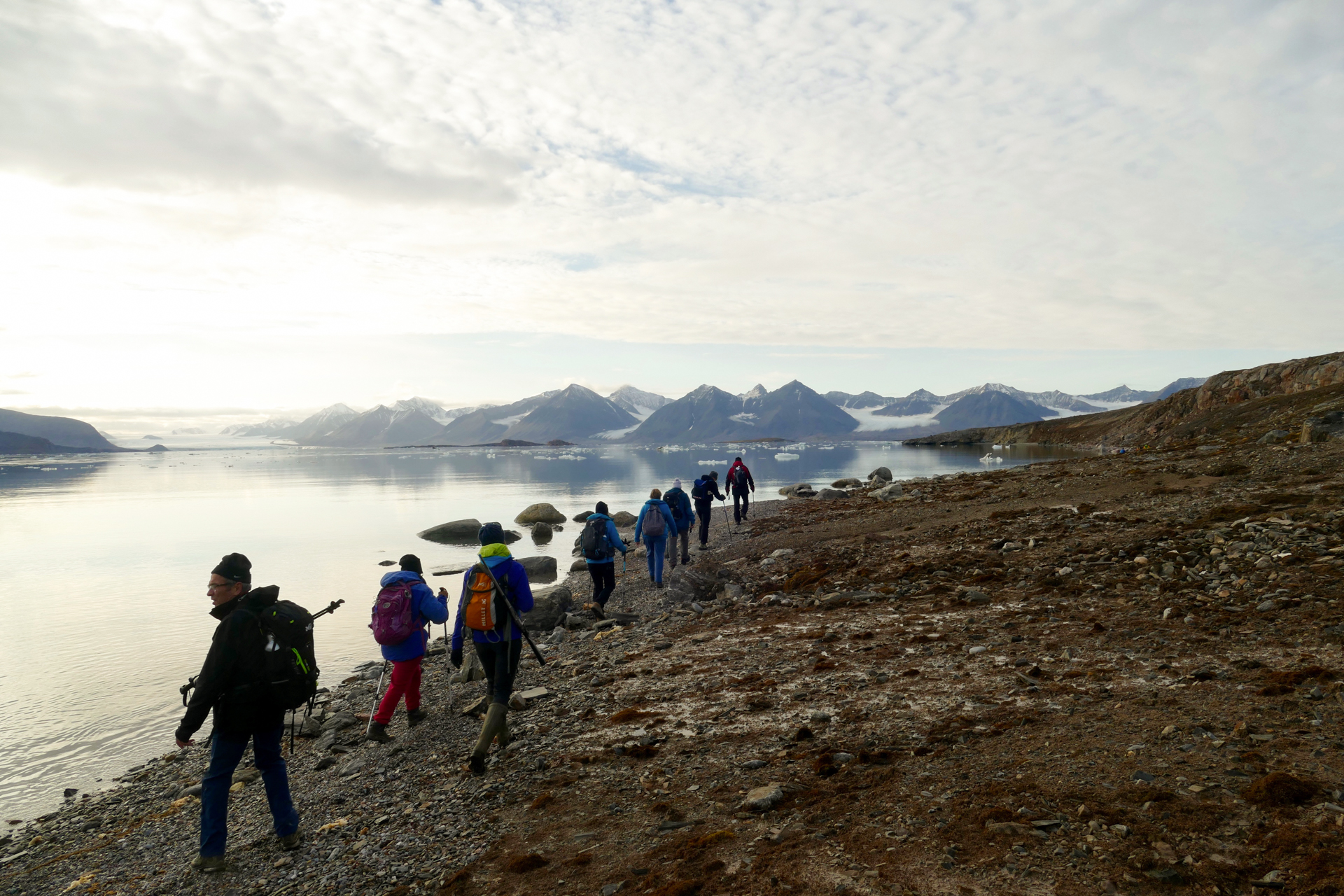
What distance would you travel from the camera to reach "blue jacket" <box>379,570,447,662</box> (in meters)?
9.98

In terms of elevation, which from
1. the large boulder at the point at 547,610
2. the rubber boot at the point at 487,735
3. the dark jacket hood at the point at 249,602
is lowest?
the large boulder at the point at 547,610

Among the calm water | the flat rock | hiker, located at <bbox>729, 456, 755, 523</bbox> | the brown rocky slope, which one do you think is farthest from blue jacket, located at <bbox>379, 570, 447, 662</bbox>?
the brown rocky slope

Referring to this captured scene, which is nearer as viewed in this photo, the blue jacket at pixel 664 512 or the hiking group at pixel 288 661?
the hiking group at pixel 288 661

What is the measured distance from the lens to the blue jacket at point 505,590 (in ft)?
30.2

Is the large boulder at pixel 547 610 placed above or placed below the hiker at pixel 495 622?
below

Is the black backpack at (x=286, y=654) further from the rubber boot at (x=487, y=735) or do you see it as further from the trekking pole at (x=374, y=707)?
the trekking pole at (x=374, y=707)

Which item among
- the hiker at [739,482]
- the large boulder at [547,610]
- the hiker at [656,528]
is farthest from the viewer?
the hiker at [739,482]

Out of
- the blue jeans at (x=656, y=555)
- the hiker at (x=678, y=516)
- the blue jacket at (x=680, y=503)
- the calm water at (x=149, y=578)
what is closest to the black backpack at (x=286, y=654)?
the calm water at (x=149, y=578)

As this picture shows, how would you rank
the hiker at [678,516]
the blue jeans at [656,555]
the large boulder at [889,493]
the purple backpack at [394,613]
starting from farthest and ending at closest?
1. the large boulder at [889,493]
2. the hiker at [678,516]
3. the blue jeans at [656,555]
4. the purple backpack at [394,613]

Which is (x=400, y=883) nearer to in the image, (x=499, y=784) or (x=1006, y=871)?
(x=499, y=784)

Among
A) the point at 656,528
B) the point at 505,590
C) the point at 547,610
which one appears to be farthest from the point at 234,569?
the point at 656,528

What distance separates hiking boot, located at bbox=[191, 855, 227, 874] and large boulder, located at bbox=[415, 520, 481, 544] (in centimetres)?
3469

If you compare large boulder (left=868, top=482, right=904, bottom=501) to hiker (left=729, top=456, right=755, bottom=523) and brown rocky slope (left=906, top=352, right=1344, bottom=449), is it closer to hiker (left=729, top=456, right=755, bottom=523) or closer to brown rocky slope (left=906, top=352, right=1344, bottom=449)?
hiker (left=729, top=456, right=755, bottom=523)

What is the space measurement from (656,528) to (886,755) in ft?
43.0
